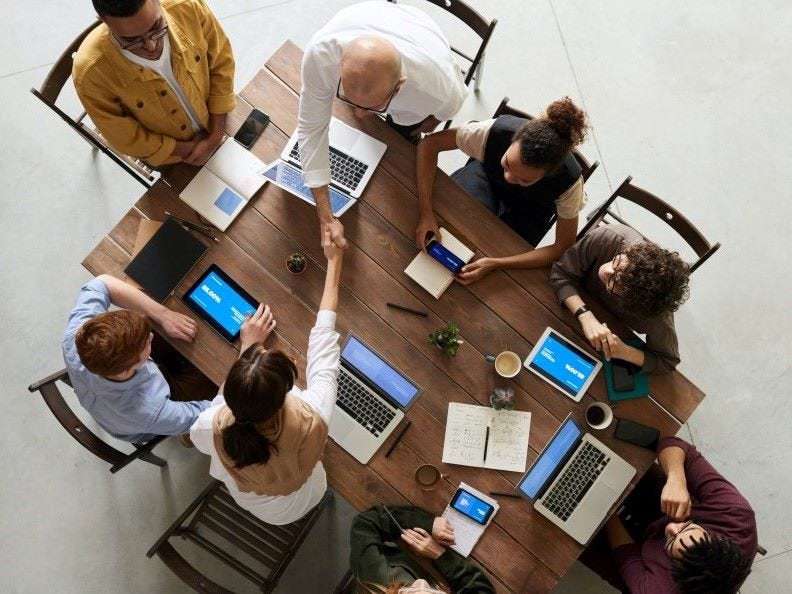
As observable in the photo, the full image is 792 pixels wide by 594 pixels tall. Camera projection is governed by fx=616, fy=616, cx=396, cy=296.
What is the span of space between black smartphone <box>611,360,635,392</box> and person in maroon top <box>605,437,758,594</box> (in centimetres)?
23

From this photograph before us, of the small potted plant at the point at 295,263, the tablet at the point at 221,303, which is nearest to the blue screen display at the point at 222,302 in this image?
the tablet at the point at 221,303

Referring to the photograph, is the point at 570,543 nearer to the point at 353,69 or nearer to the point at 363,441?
the point at 363,441

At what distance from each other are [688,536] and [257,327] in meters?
1.64

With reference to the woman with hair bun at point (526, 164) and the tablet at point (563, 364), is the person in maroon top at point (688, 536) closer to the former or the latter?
the tablet at point (563, 364)

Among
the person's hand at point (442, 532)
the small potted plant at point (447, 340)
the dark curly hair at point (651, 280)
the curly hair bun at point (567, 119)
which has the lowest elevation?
the person's hand at point (442, 532)

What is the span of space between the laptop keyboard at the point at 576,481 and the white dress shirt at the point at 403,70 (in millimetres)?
1367

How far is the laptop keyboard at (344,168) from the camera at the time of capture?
2383mm

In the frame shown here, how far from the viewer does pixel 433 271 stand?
234 cm

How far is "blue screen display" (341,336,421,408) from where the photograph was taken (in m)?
2.24

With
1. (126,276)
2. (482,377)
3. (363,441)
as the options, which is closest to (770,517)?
(482,377)

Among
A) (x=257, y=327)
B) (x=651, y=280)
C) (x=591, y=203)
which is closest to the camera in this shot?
(x=651, y=280)

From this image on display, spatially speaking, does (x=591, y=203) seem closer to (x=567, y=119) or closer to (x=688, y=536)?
(x=567, y=119)

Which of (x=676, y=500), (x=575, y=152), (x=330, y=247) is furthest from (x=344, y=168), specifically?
(x=676, y=500)

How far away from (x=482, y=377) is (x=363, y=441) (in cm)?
49
